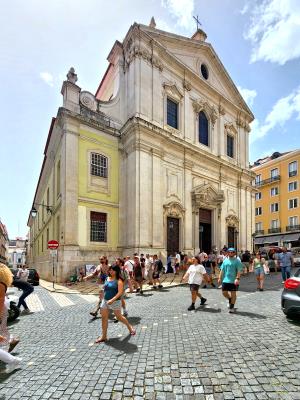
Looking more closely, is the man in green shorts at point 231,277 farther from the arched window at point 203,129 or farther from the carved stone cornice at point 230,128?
the carved stone cornice at point 230,128

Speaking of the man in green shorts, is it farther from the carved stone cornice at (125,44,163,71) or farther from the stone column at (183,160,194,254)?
the carved stone cornice at (125,44,163,71)

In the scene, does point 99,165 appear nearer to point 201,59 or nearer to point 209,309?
point 209,309

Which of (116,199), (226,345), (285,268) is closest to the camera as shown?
(226,345)

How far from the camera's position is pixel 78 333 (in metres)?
6.03

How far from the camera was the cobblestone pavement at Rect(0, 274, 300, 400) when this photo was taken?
350 centimetres

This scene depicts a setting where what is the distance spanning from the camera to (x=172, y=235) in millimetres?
21547

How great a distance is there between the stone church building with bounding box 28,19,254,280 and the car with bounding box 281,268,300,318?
41.0ft

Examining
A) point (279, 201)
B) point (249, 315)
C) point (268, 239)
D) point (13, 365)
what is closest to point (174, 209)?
point (249, 315)

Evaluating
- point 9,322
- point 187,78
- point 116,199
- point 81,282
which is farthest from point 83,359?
point 187,78

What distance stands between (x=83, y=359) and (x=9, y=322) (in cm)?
416

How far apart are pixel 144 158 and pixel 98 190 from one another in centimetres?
387

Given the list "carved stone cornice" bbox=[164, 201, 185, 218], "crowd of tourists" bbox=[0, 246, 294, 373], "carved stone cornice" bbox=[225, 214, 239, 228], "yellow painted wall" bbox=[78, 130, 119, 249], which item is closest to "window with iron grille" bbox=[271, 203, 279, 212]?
"carved stone cornice" bbox=[225, 214, 239, 228]

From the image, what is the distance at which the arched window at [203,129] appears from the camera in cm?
2595

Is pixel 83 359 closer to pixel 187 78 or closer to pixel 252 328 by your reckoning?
pixel 252 328
